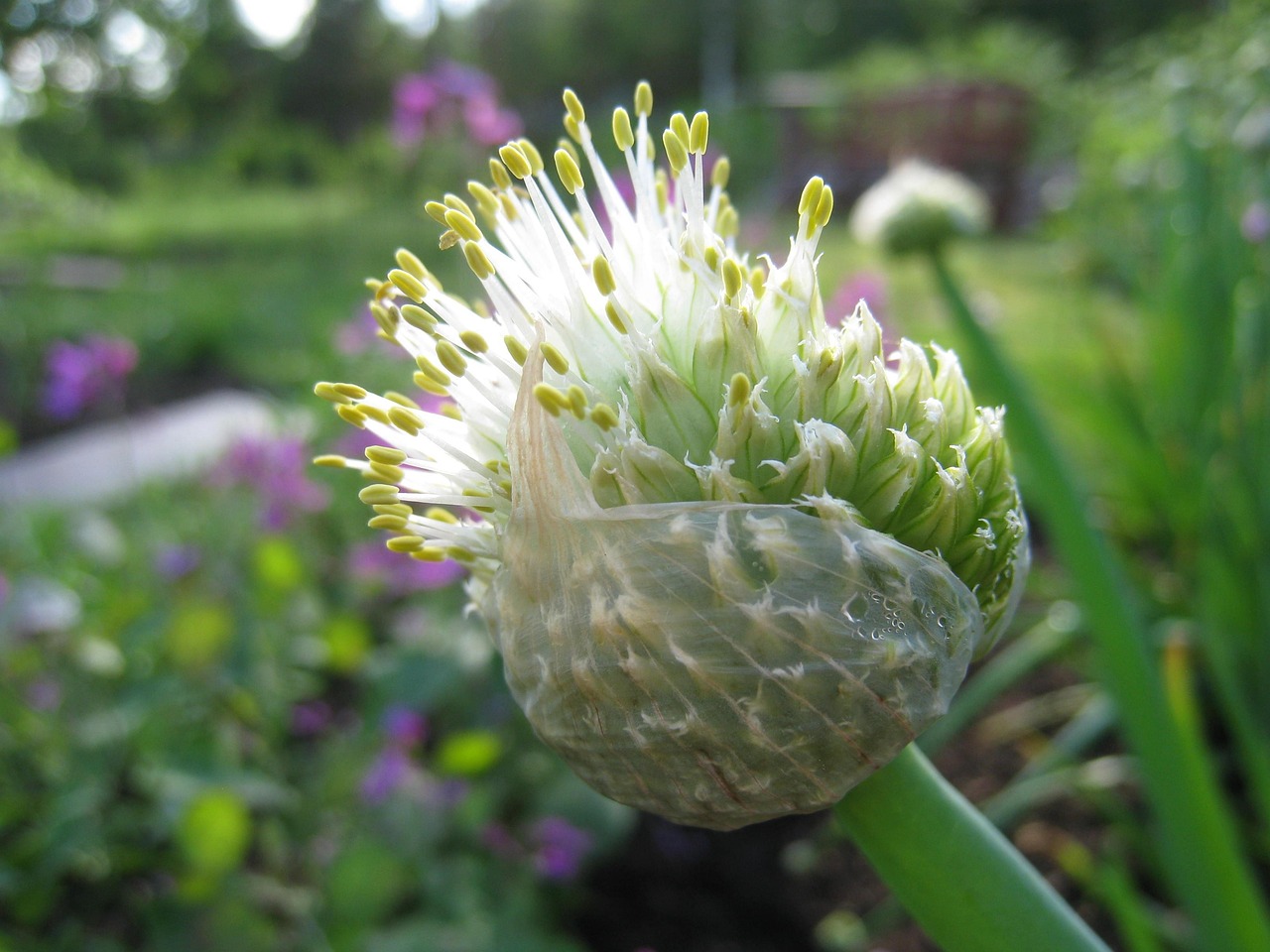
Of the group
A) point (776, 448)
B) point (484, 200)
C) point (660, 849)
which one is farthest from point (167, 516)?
point (776, 448)

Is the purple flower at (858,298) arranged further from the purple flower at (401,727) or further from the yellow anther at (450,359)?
the yellow anther at (450,359)

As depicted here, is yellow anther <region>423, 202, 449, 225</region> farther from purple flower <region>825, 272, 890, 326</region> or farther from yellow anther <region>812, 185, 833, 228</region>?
purple flower <region>825, 272, 890, 326</region>

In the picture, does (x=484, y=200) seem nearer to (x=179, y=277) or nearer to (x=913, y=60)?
(x=179, y=277)

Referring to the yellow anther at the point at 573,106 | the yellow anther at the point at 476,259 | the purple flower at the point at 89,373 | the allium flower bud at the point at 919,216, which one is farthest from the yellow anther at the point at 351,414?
the purple flower at the point at 89,373

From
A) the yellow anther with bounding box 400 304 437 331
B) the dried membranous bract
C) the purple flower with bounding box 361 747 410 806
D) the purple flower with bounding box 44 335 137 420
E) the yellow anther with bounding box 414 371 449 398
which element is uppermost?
the purple flower with bounding box 44 335 137 420

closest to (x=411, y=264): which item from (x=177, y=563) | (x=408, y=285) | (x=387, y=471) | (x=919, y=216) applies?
(x=408, y=285)

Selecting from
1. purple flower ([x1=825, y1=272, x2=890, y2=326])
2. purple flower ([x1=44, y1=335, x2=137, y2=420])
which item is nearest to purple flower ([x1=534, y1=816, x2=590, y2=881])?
purple flower ([x1=825, y1=272, x2=890, y2=326])
